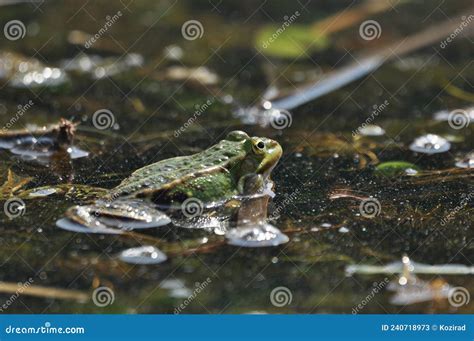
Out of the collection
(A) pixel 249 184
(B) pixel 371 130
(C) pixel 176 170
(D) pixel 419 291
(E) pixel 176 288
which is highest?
(B) pixel 371 130

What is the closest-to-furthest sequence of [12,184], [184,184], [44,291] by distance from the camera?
[44,291], [184,184], [12,184]

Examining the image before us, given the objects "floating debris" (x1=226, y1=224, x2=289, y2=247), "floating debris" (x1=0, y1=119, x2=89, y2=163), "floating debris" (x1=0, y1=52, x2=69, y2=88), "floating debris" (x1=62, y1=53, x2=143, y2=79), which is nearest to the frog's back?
"floating debris" (x1=226, y1=224, x2=289, y2=247)

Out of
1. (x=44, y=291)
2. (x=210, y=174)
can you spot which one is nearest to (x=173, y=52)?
(x=210, y=174)

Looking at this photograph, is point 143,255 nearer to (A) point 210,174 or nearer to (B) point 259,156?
(A) point 210,174

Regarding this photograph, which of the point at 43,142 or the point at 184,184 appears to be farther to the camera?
the point at 43,142

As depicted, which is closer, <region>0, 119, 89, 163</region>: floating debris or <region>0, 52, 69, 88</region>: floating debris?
<region>0, 119, 89, 163</region>: floating debris

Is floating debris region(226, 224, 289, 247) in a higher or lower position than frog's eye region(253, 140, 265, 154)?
lower

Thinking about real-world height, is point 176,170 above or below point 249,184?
below

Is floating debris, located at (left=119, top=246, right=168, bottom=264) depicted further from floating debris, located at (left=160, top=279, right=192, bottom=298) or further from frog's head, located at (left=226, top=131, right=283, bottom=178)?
frog's head, located at (left=226, top=131, right=283, bottom=178)
